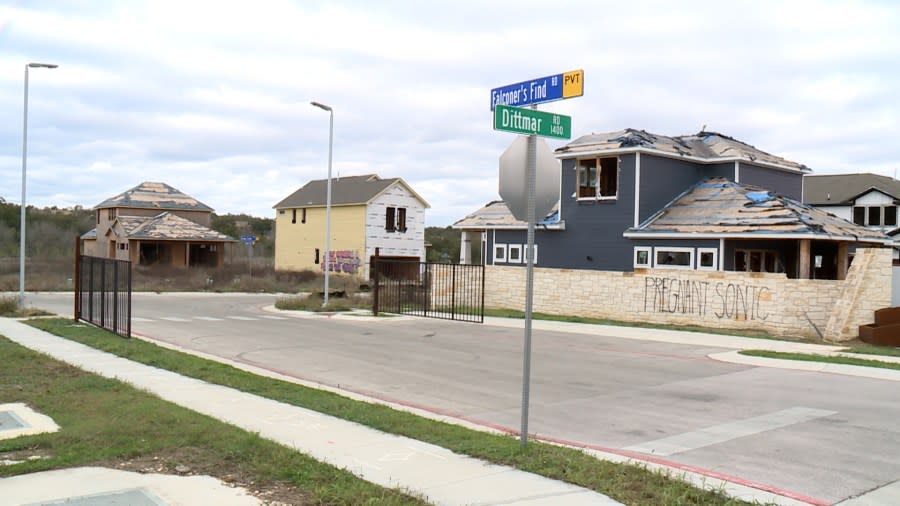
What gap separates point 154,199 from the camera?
60.9m

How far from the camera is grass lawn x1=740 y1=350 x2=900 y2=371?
1577cm

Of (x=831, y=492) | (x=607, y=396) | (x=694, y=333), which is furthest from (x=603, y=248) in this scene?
(x=831, y=492)

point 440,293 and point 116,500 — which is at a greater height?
point 440,293

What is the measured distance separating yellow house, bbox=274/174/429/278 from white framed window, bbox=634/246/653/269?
25.7 m

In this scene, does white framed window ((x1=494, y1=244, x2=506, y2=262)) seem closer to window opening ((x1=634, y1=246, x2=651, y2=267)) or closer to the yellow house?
window opening ((x1=634, y1=246, x2=651, y2=267))

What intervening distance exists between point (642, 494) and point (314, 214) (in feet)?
174

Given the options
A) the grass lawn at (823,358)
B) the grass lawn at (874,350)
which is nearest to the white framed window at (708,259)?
the grass lawn at (874,350)

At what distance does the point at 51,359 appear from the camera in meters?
14.0

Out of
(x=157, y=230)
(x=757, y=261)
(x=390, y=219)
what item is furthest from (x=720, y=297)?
(x=157, y=230)

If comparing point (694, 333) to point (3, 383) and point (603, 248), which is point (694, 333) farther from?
point (3, 383)

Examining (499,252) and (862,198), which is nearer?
(499,252)

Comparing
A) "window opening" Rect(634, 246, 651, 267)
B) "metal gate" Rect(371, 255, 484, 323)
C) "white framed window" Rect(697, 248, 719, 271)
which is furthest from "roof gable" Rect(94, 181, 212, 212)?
"white framed window" Rect(697, 248, 719, 271)

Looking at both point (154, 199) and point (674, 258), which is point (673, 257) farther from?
point (154, 199)

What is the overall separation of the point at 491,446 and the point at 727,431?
10.9 ft
